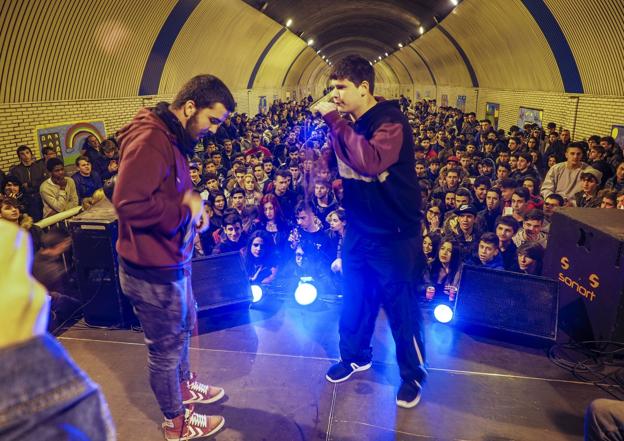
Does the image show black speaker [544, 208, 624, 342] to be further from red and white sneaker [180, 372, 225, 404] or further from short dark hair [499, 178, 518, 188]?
red and white sneaker [180, 372, 225, 404]

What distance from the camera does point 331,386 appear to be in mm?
3430

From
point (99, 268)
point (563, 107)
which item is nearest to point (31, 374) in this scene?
point (99, 268)

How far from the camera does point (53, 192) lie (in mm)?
7699

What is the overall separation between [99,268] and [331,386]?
7.76 ft

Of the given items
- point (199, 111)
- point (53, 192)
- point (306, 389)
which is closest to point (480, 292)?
point (306, 389)

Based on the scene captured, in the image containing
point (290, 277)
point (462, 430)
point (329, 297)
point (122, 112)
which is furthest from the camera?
point (122, 112)

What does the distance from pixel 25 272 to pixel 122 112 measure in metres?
14.9

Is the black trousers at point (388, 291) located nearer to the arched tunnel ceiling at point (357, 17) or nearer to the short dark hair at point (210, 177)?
the short dark hair at point (210, 177)

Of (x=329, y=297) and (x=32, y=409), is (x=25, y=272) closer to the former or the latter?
(x=32, y=409)

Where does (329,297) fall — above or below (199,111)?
below

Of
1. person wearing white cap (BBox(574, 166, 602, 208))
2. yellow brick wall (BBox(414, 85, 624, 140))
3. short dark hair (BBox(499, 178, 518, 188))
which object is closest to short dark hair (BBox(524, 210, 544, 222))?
short dark hair (BBox(499, 178, 518, 188))

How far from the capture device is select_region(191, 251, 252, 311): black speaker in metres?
4.39

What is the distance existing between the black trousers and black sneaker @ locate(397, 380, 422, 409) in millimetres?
45

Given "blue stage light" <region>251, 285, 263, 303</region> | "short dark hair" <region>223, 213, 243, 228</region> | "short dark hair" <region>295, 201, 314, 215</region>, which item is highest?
"short dark hair" <region>295, 201, 314, 215</region>
